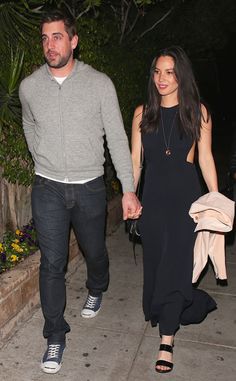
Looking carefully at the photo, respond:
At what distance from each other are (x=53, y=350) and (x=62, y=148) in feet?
4.49

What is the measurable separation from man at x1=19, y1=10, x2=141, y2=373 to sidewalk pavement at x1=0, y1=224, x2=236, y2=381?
20 cm

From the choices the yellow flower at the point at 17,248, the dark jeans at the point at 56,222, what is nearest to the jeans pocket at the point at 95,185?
the dark jeans at the point at 56,222

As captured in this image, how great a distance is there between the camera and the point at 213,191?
145 inches

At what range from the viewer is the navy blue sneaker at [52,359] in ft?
11.5

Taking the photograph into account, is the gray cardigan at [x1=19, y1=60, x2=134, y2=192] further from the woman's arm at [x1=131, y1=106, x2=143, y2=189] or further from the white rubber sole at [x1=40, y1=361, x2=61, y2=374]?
the white rubber sole at [x1=40, y1=361, x2=61, y2=374]

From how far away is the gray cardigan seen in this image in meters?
3.42

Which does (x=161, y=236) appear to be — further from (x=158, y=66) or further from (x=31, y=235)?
(x=31, y=235)

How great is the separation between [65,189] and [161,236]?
0.75m

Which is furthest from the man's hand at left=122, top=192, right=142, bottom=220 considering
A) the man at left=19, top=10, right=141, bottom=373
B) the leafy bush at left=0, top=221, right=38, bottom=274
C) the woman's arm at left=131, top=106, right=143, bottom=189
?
the leafy bush at left=0, top=221, right=38, bottom=274

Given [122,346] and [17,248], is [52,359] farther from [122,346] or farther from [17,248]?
[17,248]

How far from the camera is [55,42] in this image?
3.33m

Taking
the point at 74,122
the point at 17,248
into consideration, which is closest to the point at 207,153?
the point at 74,122

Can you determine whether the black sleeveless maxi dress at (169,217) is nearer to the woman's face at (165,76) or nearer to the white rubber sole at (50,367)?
the woman's face at (165,76)

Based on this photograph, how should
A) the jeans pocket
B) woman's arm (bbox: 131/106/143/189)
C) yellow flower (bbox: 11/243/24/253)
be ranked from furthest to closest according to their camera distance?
1. yellow flower (bbox: 11/243/24/253)
2. woman's arm (bbox: 131/106/143/189)
3. the jeans pocket
